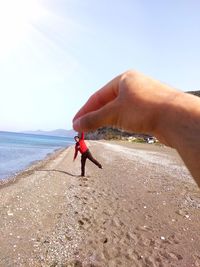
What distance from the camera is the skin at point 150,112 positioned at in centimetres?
103

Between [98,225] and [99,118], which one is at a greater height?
[99,118]

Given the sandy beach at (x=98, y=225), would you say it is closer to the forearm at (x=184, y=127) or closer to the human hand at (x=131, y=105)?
the human hand at (x=131, y=105)

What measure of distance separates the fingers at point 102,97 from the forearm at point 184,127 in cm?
26

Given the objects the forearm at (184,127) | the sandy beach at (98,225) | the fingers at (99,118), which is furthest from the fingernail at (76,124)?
the sandy beach at (98,225)

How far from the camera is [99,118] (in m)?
1.32

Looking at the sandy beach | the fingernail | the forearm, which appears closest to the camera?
the forearm

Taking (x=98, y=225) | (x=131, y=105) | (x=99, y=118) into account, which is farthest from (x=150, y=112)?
(x=98, y=225)

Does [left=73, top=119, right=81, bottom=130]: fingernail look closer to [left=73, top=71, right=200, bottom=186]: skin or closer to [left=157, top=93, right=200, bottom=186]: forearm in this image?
[left=73, top=71, right=200, bottom=186]: skin

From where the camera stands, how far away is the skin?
1.03m

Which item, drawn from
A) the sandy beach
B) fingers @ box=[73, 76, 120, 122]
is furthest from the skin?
the sandy beach

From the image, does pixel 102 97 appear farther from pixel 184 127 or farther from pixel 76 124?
pixel 184 127

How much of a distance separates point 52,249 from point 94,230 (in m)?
1.75

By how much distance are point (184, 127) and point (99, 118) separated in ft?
1.21

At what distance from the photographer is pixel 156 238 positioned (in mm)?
9953
